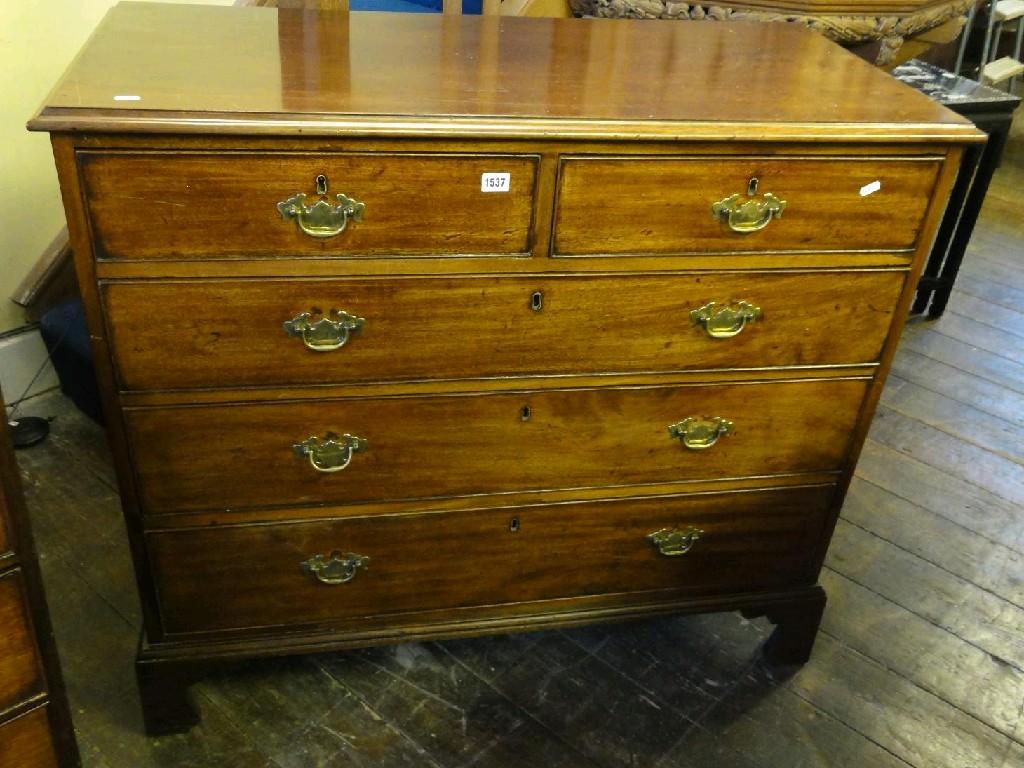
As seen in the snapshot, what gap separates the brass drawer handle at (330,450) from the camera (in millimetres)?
1361

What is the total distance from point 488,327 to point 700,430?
0.40 metres

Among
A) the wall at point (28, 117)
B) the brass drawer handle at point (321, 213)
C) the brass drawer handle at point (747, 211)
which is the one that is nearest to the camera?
the brass drawer handle at point (321, 213)

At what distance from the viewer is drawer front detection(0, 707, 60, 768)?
3.69ft

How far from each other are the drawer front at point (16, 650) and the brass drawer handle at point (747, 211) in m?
0.97

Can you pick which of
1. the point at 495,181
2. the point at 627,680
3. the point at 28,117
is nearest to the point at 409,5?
the point at 28,117

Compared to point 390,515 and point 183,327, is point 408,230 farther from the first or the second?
point 390,515

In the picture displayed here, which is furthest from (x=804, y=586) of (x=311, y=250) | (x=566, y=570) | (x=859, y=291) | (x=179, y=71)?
(x=179, y=71)

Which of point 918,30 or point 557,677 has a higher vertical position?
point 918,30

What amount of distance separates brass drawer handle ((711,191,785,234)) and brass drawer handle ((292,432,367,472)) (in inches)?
23.5

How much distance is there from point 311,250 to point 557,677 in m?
0.94

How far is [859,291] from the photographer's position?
140cm

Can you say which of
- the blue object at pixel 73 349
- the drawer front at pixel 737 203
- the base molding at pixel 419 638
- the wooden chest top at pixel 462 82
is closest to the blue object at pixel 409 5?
the wooden chest top at pixel 462 82

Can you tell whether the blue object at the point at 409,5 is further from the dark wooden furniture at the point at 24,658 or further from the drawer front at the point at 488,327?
the dark wooden furniture at the point at 24,658

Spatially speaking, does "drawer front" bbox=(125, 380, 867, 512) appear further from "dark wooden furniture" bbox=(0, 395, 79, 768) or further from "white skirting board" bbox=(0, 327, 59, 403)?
"white skirting board" bbox=(0, 327, 59, 403)
